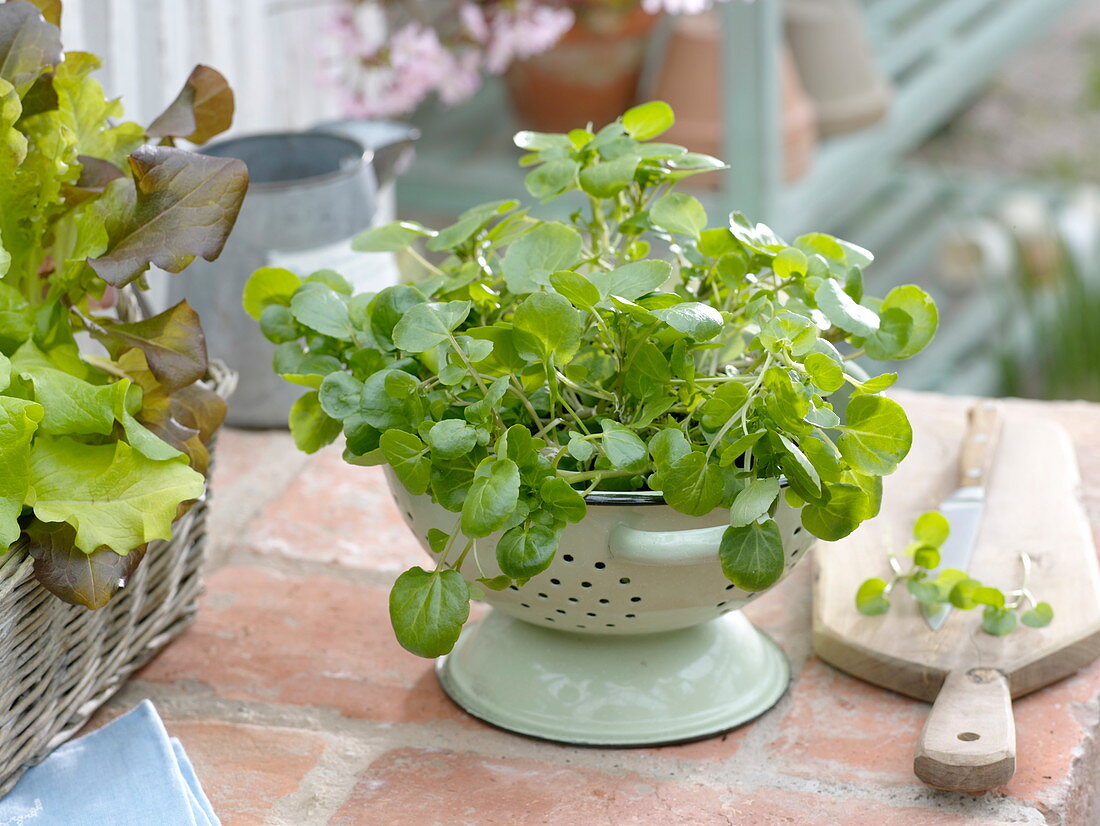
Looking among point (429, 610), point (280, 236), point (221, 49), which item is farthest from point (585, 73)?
point (429, 610)

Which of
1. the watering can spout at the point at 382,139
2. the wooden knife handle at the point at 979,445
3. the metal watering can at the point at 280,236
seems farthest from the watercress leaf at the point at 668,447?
the watering can spout at the point at 382,139

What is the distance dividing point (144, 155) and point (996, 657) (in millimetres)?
558

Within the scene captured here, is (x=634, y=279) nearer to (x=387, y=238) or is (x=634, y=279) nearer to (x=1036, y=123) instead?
(x=387, y=238)

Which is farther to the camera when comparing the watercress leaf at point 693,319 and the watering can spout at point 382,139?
the watering can spout at point 382,139

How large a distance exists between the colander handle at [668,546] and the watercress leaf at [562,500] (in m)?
0.03

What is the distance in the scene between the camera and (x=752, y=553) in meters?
0.58

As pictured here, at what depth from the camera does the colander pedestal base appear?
70cm

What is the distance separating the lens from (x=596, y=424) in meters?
0.64

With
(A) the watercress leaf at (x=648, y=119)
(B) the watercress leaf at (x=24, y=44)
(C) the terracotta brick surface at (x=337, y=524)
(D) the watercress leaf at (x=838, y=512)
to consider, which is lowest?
(C) the terracotta brick surface at (x=337, y=524)

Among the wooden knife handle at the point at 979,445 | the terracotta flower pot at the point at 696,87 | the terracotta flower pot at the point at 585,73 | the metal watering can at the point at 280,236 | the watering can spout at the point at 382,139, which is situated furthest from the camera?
the terracotta flower pot at the point at 696,87

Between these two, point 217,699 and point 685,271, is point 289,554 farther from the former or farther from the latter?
point 685,271

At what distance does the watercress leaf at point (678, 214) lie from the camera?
644 mm

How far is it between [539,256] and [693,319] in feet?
0.35

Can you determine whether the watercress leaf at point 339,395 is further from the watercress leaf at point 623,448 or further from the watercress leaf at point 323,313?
the watercress leaf at point 623,448
